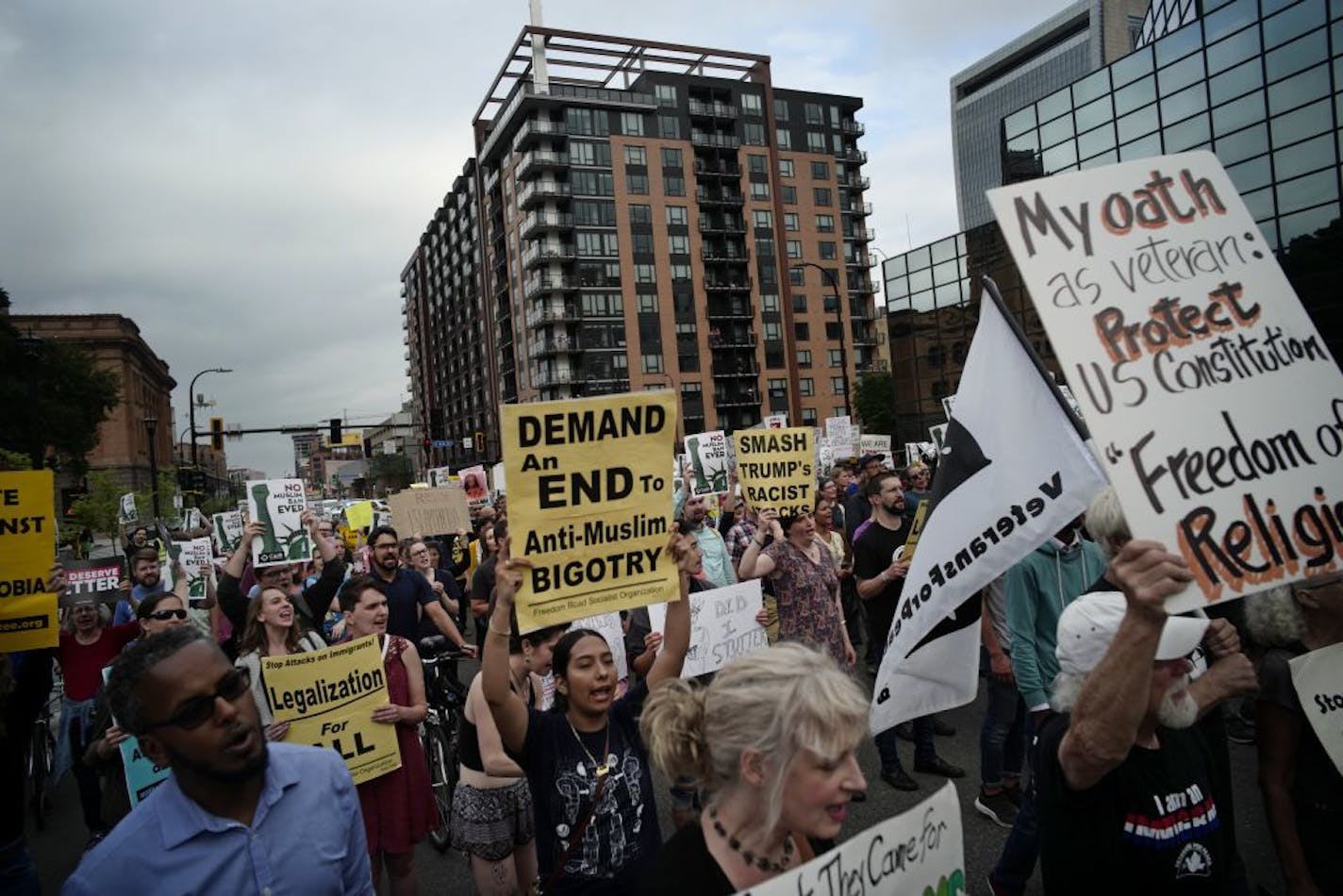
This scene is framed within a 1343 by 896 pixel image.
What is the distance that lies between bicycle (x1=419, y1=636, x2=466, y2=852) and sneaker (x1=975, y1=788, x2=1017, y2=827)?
3.35 metres

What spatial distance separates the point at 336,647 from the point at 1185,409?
151 inches

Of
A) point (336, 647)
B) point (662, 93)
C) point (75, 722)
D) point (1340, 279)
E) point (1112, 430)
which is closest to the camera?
point (1112, 430)

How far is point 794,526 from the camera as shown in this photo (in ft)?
21.3

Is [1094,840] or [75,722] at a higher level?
[1094,840]

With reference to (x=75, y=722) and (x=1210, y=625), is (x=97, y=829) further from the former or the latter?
(x=1210, y=625)

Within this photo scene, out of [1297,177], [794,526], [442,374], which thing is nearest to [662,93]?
[442,374]

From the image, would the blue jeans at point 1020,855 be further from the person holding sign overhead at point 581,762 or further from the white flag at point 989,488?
the person holding sign overhead at point 581,762

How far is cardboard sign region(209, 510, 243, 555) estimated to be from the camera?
10.7 m

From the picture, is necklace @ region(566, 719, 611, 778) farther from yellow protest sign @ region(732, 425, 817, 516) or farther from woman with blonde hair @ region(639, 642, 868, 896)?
yellow protest sign @ region(732, 425, 817, 516)

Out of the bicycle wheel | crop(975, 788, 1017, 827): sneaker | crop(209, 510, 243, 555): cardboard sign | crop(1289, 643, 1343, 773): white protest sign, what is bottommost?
crop(975, 788, 1017, 827): sneaker

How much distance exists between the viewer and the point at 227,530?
37.1ft

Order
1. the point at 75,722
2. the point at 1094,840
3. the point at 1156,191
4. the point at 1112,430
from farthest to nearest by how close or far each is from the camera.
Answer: the point at 75,722 < the point at 1156,191 < the point at 1094,840 < the point at 1112,430

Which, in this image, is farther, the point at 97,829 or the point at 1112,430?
the point at 97,829

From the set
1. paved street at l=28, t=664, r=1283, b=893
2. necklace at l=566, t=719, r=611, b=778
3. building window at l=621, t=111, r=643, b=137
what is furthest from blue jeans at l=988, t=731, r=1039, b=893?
building window at l=621, t=111, r=643, b=137
